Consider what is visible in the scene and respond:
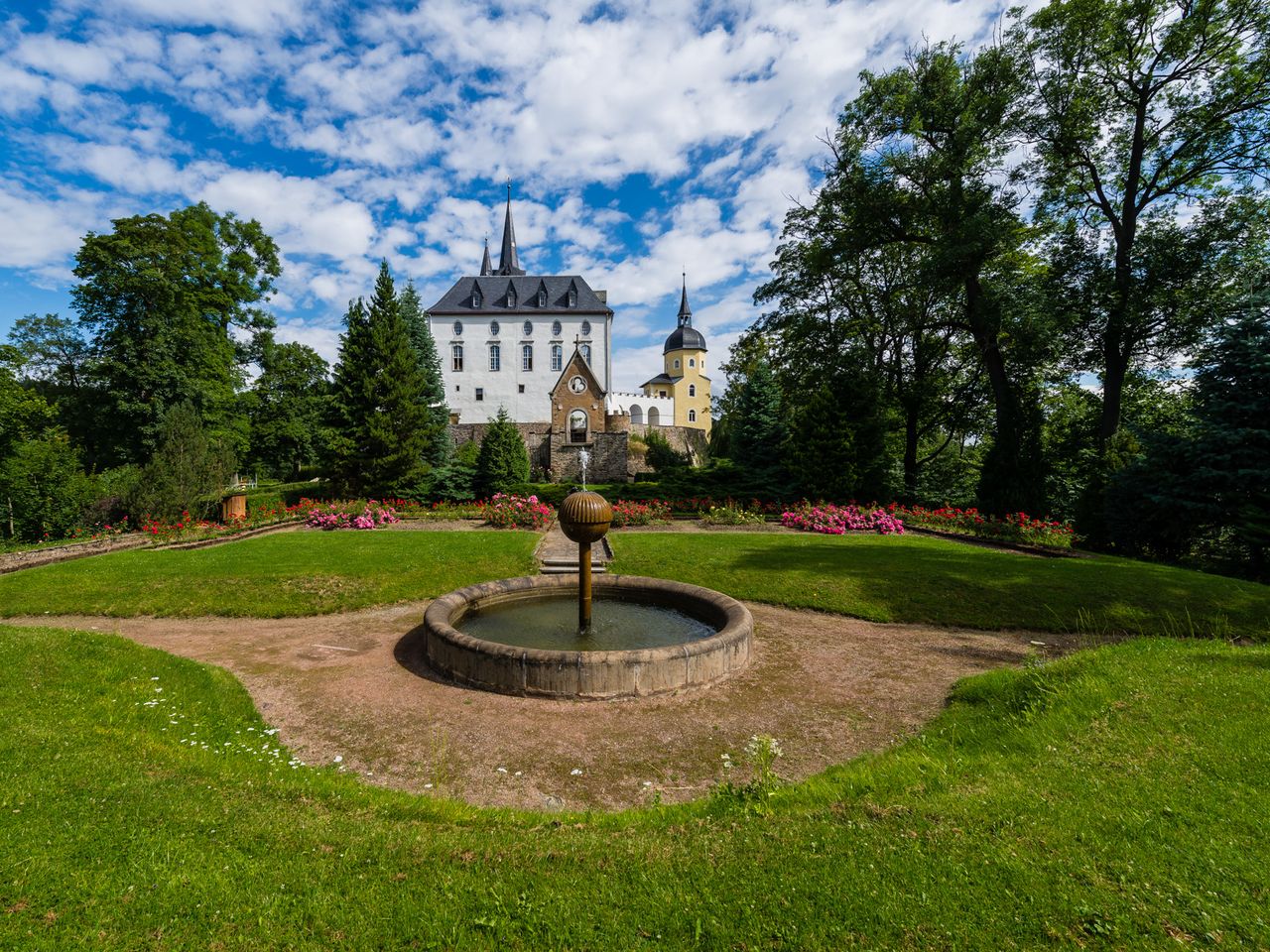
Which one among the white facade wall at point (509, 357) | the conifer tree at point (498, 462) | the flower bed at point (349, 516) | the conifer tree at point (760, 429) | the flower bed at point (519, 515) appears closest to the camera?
the flower bed at point (349, 516)

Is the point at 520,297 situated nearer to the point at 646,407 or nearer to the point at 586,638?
the point at 646,407

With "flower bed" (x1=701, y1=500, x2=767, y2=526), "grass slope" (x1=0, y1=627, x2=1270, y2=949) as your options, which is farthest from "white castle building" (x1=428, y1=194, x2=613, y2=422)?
"grass slope" (x1=0, y1=627, x2=1270, y2=949)

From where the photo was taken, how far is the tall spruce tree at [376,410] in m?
21.3

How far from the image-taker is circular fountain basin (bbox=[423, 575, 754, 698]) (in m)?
5.77

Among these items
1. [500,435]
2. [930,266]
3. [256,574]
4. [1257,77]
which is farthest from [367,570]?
[1257,77]

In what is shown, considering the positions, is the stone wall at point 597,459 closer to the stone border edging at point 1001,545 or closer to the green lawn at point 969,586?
the stone border edging at point 1001,545

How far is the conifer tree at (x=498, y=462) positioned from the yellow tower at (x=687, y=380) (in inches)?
1642

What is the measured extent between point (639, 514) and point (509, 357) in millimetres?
37975

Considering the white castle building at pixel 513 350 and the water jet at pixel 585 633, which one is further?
the white castle building at pixel 513 350

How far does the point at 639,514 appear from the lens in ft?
59.8

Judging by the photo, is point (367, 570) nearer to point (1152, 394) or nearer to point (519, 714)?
point (519, 714)

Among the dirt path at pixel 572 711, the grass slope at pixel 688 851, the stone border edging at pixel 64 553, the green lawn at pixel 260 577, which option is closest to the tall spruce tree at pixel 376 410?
the stone border edging at pixel 64 553

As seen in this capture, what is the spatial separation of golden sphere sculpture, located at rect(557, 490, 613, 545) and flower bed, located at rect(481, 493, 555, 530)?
1009 cm

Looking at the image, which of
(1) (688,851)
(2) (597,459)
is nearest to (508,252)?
(2) (597,459)
